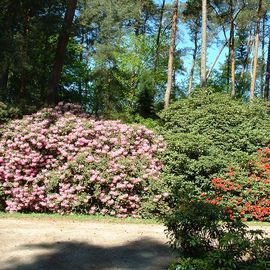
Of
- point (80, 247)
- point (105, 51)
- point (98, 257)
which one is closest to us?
point (98, 257)

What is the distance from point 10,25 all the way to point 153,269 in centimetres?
1318

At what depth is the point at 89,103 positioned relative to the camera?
2997 cm

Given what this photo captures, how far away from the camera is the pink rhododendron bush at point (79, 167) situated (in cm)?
1055

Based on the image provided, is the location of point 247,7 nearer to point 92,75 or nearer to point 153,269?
point 92,75

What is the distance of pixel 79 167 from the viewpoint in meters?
10.7

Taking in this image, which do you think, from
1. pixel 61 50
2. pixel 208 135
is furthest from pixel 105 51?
pixel 208 135

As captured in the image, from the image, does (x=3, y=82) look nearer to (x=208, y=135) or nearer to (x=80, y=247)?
(x=208, y=135)

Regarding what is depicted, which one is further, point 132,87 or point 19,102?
point 132,87

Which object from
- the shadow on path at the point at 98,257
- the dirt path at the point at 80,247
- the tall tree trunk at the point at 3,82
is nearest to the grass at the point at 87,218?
the dirt path at the point at 80,247

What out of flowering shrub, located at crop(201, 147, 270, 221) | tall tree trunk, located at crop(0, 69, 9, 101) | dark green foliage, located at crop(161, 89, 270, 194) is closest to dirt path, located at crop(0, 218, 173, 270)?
flowering shrub, located at crop(201, 147, 270, 221)

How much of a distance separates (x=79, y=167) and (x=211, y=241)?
22.2 feet

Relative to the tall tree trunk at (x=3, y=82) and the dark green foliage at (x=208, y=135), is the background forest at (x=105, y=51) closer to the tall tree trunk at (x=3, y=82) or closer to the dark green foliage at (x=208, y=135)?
the tall tree trunk at (x=3, y=82)

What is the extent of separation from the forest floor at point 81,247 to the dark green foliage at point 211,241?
131 centimetres

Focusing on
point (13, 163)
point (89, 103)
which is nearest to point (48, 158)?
point (13, 163)
